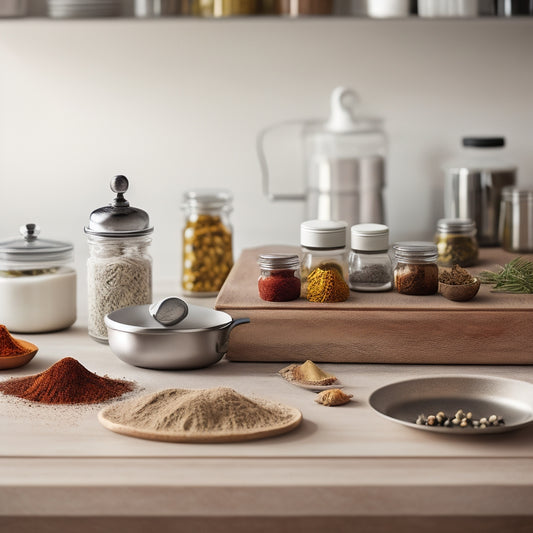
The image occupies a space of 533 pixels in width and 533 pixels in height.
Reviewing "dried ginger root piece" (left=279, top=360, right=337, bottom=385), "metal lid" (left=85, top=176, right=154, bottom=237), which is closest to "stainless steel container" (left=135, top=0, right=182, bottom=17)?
"metal lid" (left=85, top=176, right=154, bottom=237)

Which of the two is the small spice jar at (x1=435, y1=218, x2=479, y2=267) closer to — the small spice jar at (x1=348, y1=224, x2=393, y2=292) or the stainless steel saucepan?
the small spice jar at (x1=348, y1=224, x2=393, y2=292)

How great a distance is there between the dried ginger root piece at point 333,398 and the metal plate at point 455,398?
57 mm

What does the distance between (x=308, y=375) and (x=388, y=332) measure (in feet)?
0.54

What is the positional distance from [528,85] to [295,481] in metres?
1.38

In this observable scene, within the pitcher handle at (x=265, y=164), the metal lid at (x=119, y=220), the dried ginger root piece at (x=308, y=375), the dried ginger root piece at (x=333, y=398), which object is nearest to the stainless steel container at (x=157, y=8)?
the pitcher handle at (x=265, y=164)

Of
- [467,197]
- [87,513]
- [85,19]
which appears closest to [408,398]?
[87,513]

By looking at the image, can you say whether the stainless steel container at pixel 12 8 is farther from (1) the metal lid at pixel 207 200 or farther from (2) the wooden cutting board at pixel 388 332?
(2) the wooden cutting board at pixel 388 332

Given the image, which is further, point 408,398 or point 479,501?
point 408,398

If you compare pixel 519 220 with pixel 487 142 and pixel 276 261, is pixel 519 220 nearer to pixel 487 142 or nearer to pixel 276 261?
pixel 487 142

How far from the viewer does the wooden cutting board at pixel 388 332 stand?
1405 mm

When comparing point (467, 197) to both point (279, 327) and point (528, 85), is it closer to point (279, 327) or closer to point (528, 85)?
point (528, 85)

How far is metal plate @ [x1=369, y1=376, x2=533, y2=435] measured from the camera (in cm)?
118

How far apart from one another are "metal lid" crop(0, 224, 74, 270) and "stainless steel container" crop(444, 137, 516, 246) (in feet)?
2.79

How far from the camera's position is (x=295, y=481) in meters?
1.00
